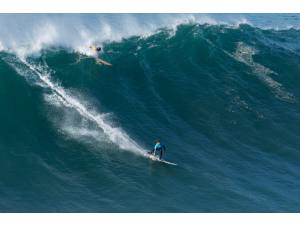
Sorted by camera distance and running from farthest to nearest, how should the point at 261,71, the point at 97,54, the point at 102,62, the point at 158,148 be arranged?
the point at 261,71, the point at 97,54, the point at 102,62, the point at 158,148

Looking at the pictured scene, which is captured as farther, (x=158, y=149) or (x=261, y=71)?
(x=261, y=71)

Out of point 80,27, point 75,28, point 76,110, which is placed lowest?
point 76,110

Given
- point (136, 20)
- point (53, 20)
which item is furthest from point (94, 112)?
point (136, 20)

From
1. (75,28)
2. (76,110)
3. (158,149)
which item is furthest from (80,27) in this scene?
(158,149)

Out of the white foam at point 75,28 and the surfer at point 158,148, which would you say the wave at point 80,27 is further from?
the surfer at point 158,148

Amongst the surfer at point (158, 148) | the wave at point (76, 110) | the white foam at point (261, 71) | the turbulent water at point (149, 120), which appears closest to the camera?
the turbulent water at point (149, 120)

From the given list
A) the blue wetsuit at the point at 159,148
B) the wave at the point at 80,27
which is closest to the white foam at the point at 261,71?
the wave at the point at 80,27

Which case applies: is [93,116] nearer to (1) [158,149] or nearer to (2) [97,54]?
(1) [158,149]
